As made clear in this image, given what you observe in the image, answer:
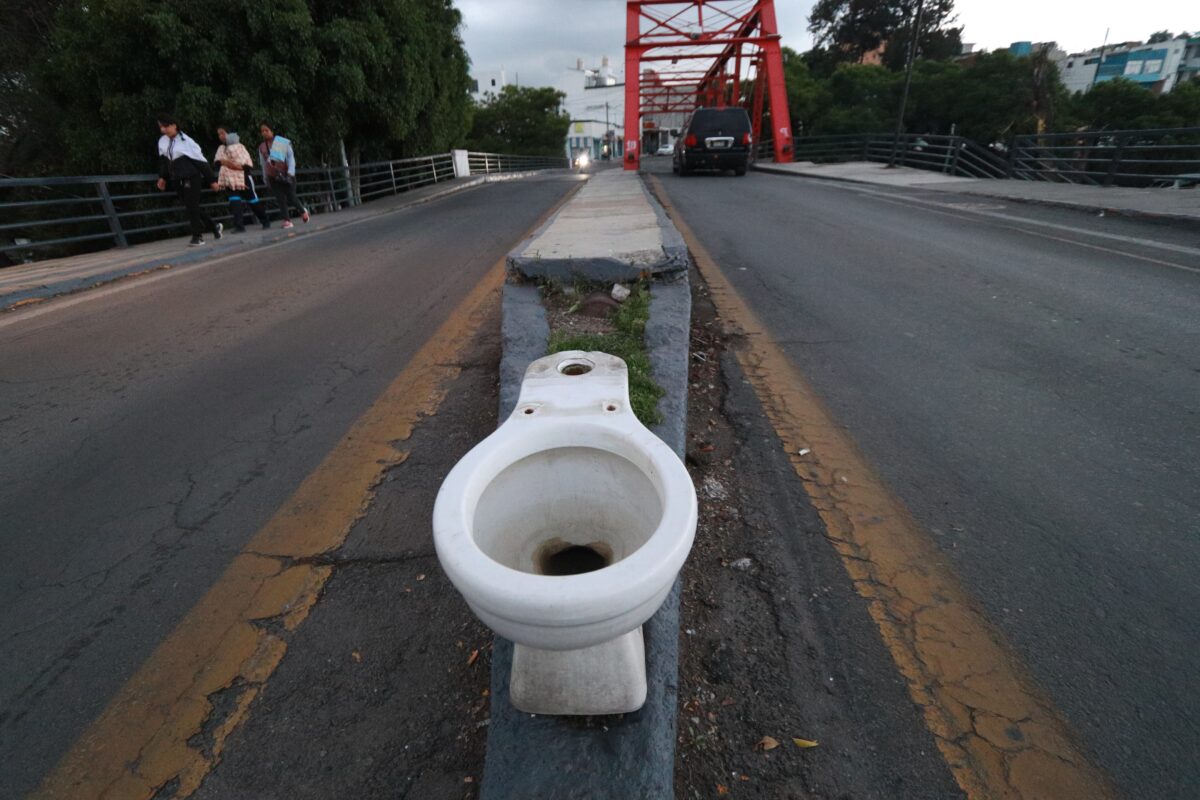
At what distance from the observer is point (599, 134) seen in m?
80.0

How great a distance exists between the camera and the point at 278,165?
9.67m

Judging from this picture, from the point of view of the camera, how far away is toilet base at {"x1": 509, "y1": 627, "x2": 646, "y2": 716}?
49.4 inches

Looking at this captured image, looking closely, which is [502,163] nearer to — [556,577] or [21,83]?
[21,83]

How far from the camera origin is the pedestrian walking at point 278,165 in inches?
371

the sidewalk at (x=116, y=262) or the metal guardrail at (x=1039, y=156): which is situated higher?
the metal guardrail at (x=1039, y=156)

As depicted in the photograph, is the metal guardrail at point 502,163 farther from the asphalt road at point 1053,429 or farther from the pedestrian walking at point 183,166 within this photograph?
the asphalt road at point 1053,429

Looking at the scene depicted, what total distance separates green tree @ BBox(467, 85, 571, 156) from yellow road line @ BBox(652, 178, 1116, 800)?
56373mm

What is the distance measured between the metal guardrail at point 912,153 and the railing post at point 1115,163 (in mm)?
3056

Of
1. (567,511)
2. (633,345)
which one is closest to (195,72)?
(633,345)

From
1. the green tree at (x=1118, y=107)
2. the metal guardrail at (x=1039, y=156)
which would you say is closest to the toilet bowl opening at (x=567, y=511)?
the metal guardrail at (x=1039, y=156)

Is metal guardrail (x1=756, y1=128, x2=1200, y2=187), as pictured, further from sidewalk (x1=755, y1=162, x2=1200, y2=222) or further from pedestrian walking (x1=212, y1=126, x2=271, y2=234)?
pedestrian walking (x1=212, y1=126, x2=271, y2=234)

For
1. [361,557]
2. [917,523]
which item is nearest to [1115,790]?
[917,523]

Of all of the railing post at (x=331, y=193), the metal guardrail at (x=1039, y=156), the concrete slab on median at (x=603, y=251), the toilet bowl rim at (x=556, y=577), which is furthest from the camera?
the railing post at (x=331, y=193)

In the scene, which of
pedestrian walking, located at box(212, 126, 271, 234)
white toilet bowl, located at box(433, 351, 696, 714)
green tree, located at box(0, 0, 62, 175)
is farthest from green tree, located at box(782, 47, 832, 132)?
white toilet bowl, located at box(433, 351, 696, 714)
